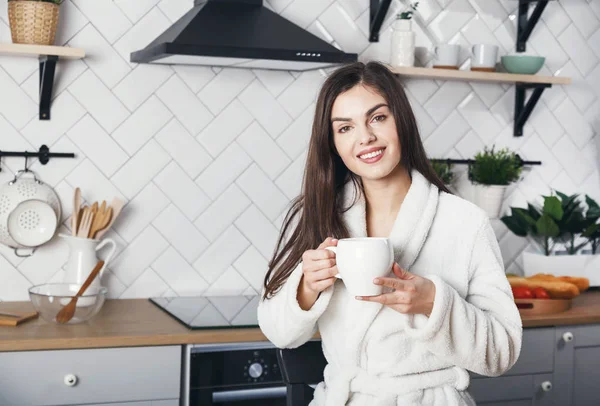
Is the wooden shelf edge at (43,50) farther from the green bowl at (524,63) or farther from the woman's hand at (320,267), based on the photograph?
the green bowl at (524,63)

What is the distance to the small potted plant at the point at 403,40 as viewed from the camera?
2.89 meters

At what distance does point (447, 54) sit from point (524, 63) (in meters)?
0.33

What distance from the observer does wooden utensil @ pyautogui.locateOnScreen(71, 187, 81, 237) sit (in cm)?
258

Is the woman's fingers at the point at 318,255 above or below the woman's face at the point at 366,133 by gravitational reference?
below

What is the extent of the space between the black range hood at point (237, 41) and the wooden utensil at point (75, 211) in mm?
490

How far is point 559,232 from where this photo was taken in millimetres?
3082

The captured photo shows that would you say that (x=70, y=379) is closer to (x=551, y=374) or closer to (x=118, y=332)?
(x=118, y=332)

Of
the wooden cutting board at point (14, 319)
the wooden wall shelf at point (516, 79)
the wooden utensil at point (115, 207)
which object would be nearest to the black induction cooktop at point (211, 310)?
the wooden utensil at point (115, 207)

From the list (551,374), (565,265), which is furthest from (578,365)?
(565,265)

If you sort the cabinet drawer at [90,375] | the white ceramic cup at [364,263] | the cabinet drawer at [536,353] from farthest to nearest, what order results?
1. the cabinet drawer at [536,353]
2. the cabinet drawer at [90,375]
3. the white ceramic cup at [364,263]

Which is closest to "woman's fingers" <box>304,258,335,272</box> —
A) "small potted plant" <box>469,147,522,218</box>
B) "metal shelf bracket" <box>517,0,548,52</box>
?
"small potted plant" <box>469,147,522,218</box>

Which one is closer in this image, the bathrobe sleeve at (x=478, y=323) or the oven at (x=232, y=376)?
the bathrobe sleeve at (x=478, y=323)

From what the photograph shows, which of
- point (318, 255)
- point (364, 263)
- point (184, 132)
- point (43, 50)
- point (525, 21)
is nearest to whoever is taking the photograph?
point (364, 263)

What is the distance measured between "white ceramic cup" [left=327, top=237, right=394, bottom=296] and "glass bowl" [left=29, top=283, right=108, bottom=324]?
1.20 meters
